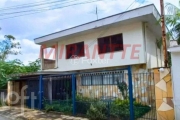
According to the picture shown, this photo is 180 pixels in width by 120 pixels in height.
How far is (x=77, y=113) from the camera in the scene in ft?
30.0

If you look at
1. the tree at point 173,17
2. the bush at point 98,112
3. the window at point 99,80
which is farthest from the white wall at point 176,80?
the window at point 99,80

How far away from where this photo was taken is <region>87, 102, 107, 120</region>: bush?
773 centimetres

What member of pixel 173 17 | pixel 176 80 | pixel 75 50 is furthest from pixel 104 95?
pixel 173 17

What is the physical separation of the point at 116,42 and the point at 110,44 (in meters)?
0.45

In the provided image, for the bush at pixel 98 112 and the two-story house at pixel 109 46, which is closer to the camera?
the bush at pixel 98 112

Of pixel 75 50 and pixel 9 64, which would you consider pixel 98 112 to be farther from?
pixel 9 64

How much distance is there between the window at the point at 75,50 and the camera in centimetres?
1352

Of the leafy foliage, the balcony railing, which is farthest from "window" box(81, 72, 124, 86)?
the leafy foliage

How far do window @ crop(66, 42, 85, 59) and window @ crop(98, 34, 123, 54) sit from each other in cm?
170

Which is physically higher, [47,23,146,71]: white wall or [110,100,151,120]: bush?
[47,23,146,71]: white wall

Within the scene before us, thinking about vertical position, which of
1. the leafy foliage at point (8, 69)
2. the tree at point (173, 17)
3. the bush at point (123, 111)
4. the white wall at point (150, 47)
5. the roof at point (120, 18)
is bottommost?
the bush at point (123, 111)

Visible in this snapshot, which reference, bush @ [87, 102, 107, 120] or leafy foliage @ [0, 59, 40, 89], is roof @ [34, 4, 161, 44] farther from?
bush @ [87, 102, 107, 120]

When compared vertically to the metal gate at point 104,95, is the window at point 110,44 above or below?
above

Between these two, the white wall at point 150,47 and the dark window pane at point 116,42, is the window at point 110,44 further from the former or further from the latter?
the white wall at point 150,47
